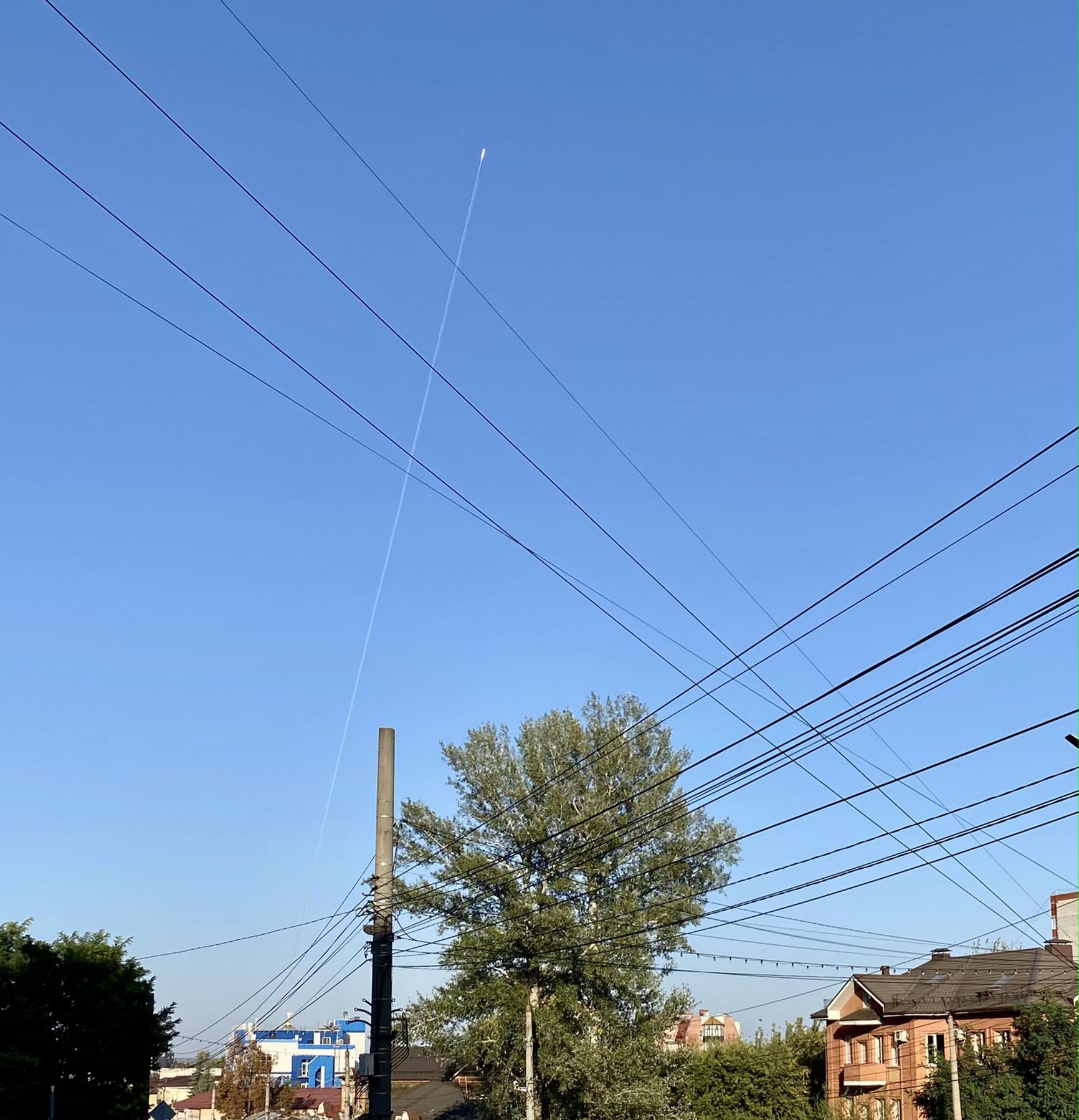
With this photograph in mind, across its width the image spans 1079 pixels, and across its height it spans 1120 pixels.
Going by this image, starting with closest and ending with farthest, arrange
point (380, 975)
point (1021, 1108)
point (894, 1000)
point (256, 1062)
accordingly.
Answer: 1. point (380, 975)
2. point (1021, 1108)
3. point (894, 1000)
4. point (256, 1062)

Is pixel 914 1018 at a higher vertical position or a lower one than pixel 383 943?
lower

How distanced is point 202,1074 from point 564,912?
77170mm

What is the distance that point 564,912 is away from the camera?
43.6m

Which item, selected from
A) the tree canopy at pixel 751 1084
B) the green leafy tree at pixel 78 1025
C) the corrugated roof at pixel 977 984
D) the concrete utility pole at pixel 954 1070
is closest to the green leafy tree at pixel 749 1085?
the tree canopy at pixel 751 1084

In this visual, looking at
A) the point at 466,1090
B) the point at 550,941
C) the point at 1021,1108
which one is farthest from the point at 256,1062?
the point at 1021,1108

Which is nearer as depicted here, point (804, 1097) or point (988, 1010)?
point (988, 1010)

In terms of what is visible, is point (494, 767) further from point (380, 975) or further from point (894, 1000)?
point (380, 975)

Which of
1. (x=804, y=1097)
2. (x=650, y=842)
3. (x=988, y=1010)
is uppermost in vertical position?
(x=650, y=842)

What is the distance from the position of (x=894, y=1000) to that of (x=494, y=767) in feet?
66.0

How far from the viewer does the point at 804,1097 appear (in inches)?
2105

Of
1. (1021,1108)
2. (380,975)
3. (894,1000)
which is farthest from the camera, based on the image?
(894,1000)

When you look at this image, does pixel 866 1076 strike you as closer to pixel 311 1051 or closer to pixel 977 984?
pixel 977 984

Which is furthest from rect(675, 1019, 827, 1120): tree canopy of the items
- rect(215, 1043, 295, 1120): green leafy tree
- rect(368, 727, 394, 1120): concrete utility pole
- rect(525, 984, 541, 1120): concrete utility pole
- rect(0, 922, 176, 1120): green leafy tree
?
rect(215, 1043, 295, 1120): green leafy tree

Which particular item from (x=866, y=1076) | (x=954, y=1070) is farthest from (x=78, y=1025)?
(x=866, y=1076)
